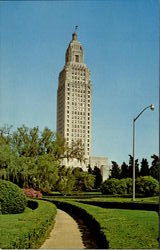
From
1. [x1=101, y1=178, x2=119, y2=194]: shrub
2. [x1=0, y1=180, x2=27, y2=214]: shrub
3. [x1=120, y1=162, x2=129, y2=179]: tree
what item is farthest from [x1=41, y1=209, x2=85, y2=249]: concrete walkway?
[x1=120, y1=162, x2=129, y2=179]: tree

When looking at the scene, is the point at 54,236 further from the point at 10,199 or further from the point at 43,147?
the point at 43,147

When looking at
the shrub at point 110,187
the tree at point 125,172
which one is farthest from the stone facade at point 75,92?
the tree at point 125,172

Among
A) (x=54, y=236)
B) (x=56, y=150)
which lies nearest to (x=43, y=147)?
(x=56, y=150)

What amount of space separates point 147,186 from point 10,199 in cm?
1435

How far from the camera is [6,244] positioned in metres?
4.66

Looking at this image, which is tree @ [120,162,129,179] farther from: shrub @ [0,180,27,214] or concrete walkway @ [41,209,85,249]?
concrete walkway @ [41,209,85,249]

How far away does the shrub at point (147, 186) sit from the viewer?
24594 millimetres

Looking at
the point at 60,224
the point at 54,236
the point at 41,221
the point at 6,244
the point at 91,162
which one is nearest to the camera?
the point at 6,244

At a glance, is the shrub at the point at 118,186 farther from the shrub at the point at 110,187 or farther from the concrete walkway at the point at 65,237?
the concrete walkway at the point at 65,237

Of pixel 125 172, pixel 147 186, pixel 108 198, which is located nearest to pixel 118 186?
pixel 147 186

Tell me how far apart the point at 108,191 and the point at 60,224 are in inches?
662

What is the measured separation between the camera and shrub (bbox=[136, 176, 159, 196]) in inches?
968

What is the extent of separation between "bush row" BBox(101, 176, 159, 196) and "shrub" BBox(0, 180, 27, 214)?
13724mm

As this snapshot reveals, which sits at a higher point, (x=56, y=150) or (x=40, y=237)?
(x=56, y=150)
